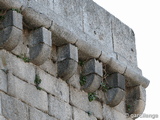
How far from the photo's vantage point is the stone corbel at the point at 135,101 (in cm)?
1203

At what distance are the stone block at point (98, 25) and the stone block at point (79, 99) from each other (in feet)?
2.38

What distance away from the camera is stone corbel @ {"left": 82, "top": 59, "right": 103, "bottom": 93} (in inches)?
436

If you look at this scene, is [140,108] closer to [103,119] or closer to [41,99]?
[103,119]

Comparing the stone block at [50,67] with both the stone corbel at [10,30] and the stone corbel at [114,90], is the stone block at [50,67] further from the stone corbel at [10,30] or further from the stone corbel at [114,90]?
the stone corbel at [114,90]

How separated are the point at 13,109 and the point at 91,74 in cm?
173

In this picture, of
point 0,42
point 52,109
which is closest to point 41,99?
point 52,109

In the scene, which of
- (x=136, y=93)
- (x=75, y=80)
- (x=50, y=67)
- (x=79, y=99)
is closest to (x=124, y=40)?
(x=136, y=93)

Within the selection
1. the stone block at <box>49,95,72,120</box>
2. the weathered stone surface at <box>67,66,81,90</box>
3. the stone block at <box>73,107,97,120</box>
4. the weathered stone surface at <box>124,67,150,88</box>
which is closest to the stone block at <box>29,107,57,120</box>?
the stone block at <box>49,95,72,120</box>

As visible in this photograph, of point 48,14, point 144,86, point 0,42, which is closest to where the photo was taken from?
point 0,42

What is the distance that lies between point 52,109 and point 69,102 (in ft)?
1.41

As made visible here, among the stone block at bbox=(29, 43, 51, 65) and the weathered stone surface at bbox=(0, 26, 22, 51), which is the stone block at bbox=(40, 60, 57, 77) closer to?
the stone block at bbox=(29, 43, 51, 65)

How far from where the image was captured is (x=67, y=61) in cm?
1061

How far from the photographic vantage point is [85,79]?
11.1 m

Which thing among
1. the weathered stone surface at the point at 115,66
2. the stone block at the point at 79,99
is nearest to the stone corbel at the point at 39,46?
the stone block at the point at 79,99
